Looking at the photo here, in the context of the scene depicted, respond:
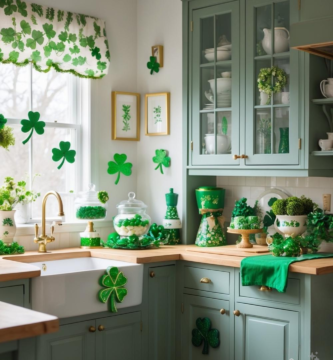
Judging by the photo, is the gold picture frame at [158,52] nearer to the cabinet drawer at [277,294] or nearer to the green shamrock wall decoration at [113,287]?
the green shamrock wall decoration at [113,287]

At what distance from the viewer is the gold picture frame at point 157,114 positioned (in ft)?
14.7

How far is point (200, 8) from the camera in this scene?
416 centimetres

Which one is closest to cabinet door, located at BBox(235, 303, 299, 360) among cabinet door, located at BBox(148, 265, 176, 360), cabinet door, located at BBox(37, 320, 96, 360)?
cabinet door, located at BBox(148, 265, 176, 360)

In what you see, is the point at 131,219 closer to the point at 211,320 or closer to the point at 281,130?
the point at 211,320

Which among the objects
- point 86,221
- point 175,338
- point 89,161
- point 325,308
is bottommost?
point 175,338

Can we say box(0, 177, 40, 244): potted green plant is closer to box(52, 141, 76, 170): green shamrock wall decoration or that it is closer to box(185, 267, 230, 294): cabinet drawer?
box(52, 141, 76, 170): green shamrock wall decoration

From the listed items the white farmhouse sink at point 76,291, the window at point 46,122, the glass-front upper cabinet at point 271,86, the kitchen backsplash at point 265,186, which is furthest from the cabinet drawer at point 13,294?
the kitchen backsplash at point 265,186

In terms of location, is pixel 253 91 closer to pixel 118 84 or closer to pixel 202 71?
pixel 202 71

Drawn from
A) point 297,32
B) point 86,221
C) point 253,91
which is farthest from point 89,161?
point 297,32

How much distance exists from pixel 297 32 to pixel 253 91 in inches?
28.7

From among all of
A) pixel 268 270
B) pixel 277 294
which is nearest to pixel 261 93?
pixel 268 270

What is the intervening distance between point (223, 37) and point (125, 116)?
3.24 ft

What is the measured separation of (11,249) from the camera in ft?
12.3

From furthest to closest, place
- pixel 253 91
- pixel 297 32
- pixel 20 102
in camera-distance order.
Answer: pixel 20 102
pixel 253 91
pixel 297 32
